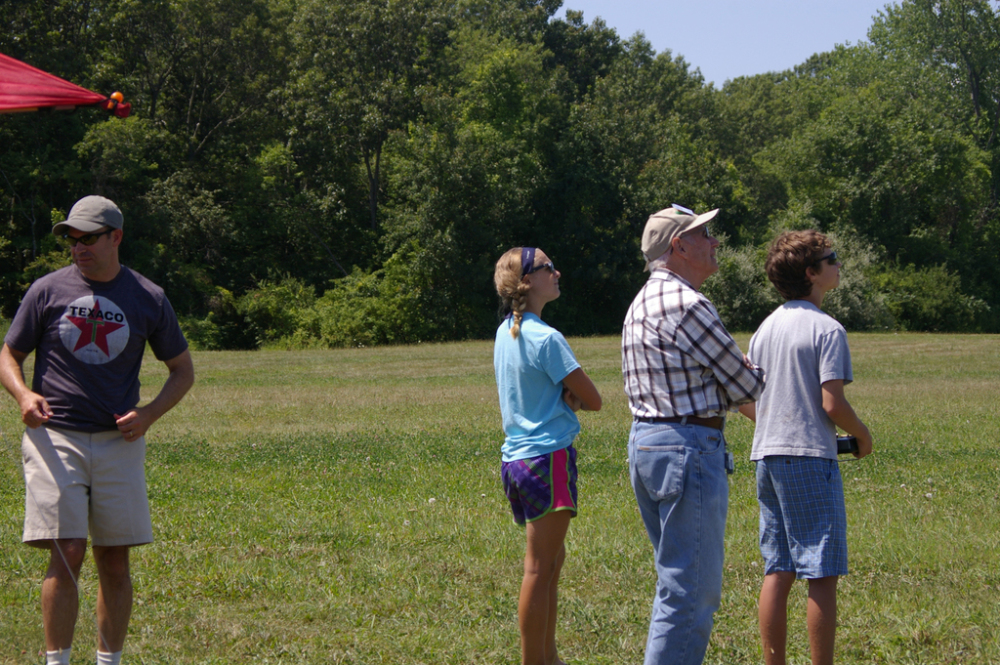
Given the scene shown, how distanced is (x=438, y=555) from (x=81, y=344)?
2992 millimetres

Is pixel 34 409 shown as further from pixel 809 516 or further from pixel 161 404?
pixel 809 516

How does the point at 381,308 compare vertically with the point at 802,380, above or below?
below

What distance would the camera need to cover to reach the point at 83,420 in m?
4.03

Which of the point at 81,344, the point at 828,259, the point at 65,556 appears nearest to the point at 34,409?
the point at 81,344

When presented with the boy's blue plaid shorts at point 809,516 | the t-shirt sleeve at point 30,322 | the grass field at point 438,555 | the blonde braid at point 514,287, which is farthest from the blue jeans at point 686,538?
the t-shirt sleeve at point 30,322

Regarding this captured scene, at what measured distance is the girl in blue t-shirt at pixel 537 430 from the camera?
407 centimetres

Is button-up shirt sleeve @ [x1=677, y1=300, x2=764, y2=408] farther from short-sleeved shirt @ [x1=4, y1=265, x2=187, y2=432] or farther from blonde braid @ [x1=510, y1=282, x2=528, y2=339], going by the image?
short-sleeved shirt @ [x1=4, y1=265, x2=187, y2=432]

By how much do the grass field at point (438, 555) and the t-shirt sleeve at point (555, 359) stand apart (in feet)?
4.96

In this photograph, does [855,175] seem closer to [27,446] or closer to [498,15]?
[498,15]

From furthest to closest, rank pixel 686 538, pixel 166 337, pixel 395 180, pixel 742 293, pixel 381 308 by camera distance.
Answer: pixel 395 180 < pixel 742 293 < pixel 381 308 < pixel 166 337 < pixel 686 538

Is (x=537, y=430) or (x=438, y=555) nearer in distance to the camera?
(x=537, y=430)

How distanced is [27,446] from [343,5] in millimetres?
44178

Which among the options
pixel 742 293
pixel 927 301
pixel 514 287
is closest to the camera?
pixel 514 287

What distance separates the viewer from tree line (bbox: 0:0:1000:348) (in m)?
38.7
